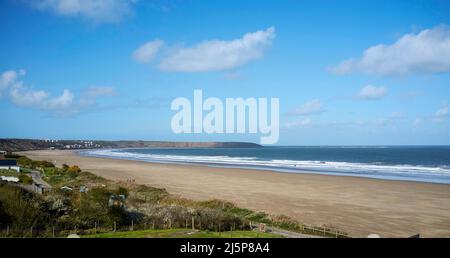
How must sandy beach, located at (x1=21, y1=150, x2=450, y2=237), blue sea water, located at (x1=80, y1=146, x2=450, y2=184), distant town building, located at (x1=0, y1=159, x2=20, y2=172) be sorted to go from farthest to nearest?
blue sea water, located at (x1=80, y1=146, x2=450, y2=184) → distant town building, located at (x1=0, y1=159, x2=20, y2=172) → sandy beach, located at (x1=21, y1=150, x2=450, y2=237)

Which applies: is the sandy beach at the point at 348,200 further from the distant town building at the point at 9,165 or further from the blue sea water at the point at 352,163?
the distant town building at the point at 9,165

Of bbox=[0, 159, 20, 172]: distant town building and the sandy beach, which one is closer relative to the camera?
the sandy beach

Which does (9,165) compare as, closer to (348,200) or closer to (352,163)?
(348,200)

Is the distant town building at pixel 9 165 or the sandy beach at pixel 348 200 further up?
the distant town building at pixel 9 165

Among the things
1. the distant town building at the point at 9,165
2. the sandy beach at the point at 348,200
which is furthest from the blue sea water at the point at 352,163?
the distant town building at the point at 9,165

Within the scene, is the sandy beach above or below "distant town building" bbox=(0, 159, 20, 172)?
below

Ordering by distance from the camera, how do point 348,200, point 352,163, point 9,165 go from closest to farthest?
point 348,200 < point 9,165 < point 352,163

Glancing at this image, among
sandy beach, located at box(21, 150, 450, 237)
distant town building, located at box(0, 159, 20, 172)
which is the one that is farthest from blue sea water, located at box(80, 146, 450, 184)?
distant town building, located at box(0, 159, 20, 172)

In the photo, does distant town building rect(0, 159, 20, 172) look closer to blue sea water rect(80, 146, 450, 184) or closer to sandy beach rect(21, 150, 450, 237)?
sandy beach rect(21, 150, 450, 237)

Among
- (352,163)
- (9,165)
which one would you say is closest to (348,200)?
(9,165)

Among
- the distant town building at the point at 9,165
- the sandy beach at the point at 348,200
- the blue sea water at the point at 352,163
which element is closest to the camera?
the sandy beach at the point at 348,200

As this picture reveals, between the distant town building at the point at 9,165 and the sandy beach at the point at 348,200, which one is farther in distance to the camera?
the distant town building at the point at 9,165
